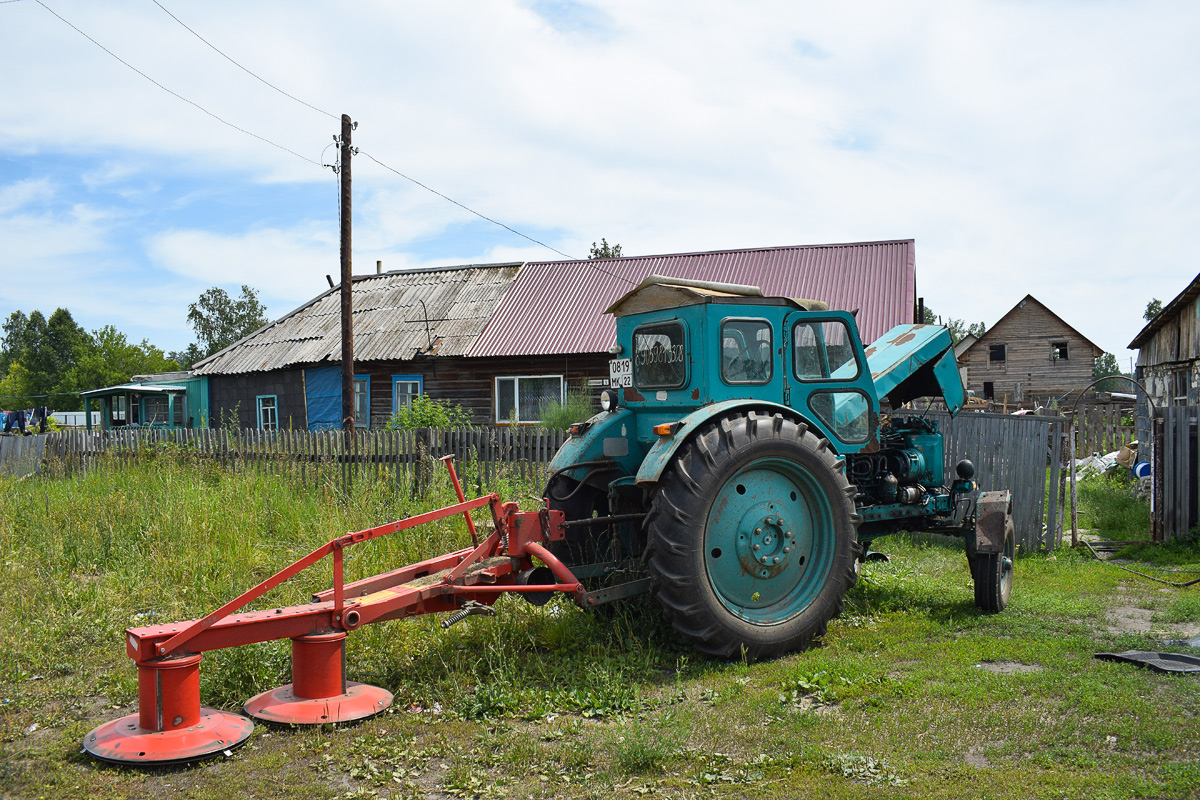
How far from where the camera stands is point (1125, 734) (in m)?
3.66

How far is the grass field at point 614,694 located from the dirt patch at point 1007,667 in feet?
0.09

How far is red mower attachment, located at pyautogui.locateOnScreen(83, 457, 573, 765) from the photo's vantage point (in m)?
3.70

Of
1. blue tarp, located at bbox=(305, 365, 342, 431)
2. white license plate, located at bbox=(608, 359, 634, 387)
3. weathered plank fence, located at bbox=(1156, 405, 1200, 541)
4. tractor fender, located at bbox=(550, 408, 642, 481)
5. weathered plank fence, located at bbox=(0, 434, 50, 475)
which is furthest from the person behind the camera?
blue tarp, located at bbox=(305, 365, 342, 431)

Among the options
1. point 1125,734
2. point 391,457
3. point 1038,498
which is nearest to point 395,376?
point 391,457

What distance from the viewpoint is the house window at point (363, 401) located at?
20.5 meters

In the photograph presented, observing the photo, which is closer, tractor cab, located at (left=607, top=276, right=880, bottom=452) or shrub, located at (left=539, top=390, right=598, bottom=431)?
tractor cab, located at (left=607, top=276, right=880, bottom=452)

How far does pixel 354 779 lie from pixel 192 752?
0.74m

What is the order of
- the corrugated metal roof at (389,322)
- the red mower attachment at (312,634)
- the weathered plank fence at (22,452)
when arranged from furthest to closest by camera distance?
the corrugated metal roof at (389,322) < the weathered plank fence at (22,452) < the red mower attachment at (312,634)

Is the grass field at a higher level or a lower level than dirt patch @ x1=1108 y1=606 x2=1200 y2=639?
higher

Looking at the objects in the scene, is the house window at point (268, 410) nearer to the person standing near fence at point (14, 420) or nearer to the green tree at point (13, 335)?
the person standing near fence at point (14, 420)

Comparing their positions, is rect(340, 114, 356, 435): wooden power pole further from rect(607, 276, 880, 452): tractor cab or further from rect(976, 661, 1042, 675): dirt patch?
rect(976, 661, 1042, 675): dirt patch

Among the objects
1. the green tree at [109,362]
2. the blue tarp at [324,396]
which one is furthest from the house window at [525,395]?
the green tree at [109,362]

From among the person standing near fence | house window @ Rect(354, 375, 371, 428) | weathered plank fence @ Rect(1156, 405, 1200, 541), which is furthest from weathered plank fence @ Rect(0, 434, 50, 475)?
the person standing near fence

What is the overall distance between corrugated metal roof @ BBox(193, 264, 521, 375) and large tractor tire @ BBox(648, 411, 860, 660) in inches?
566
